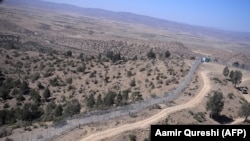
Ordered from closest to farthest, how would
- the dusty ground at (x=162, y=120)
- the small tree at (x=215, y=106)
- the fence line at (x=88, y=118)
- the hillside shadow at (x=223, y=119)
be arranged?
1. the fence line at (x=88, y=118)
2. the dusty ground at (x=162, y=120)
3. the small tree at (x=215, y=106)
4. the hillside shadow at (x=223, y=119)

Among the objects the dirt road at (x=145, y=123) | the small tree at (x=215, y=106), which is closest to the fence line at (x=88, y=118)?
the dirt road at (x=145, y=123)

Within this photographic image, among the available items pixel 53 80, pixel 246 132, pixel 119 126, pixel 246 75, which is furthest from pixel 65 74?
pixel 246 132

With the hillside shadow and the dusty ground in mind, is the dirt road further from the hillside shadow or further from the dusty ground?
the hillside shadow

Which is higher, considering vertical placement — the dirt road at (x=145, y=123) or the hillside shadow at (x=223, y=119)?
the dirt road at (x=145, y=123)

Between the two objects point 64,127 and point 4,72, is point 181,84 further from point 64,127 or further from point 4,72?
point 4,72

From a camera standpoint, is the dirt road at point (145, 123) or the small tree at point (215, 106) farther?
the small tree at point (215, 106)

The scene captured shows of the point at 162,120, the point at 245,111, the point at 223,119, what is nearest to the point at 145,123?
the point at 162,120

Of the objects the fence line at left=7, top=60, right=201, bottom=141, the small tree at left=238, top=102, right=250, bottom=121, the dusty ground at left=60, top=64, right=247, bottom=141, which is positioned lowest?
the small tree at left=238, top=102, right=250, bottom=121

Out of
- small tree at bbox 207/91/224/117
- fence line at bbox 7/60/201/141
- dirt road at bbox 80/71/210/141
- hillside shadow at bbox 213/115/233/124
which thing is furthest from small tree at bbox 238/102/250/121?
fence line at bbox 7/60/201/141

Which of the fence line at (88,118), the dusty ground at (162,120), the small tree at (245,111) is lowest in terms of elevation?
the small tree at (245,111)

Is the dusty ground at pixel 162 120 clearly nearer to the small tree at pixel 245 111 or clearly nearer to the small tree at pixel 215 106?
the small tree at pixel 245 111

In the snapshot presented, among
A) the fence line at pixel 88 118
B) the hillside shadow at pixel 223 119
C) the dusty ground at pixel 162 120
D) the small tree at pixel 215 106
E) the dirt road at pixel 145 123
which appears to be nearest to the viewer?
the fence line at pixel 88 118
